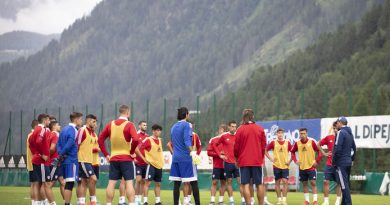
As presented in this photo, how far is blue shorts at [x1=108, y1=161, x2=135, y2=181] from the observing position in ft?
63.3

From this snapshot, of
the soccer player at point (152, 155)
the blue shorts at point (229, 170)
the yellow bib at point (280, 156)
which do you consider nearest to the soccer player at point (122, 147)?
the soccer player at point (152, 155)

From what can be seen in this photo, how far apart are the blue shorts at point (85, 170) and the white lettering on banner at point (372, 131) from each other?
57.3 ft

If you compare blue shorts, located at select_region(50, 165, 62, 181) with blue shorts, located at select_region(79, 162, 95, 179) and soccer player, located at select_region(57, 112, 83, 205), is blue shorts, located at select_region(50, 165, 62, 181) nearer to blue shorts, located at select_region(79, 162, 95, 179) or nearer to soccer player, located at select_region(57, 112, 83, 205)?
blue shorts, located at select_region(79, 162, 95, 179)

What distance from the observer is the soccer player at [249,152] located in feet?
62.3

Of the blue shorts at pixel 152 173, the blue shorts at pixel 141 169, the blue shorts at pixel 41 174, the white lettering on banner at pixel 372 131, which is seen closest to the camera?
the blue shorts at pixel 41 174

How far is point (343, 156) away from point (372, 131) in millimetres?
15420

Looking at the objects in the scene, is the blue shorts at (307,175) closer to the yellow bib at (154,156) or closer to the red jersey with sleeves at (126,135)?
the yellow bib at (154,156)

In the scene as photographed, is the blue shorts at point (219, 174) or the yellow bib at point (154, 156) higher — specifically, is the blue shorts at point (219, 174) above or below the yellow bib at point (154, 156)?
below

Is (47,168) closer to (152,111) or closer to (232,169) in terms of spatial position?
(232,169)

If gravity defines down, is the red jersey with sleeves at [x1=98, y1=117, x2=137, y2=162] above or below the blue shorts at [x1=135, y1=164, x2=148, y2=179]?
above

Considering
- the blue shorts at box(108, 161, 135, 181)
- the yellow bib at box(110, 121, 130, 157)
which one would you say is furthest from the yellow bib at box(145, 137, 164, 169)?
the yellow bib at box(110, 121, 130, 157)

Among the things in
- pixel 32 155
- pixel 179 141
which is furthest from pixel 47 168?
pixel 179 141

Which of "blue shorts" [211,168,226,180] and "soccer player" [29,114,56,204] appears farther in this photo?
"blue shorts" [211,168,226,180]

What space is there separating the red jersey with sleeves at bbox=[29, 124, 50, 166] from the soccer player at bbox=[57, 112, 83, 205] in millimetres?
860
